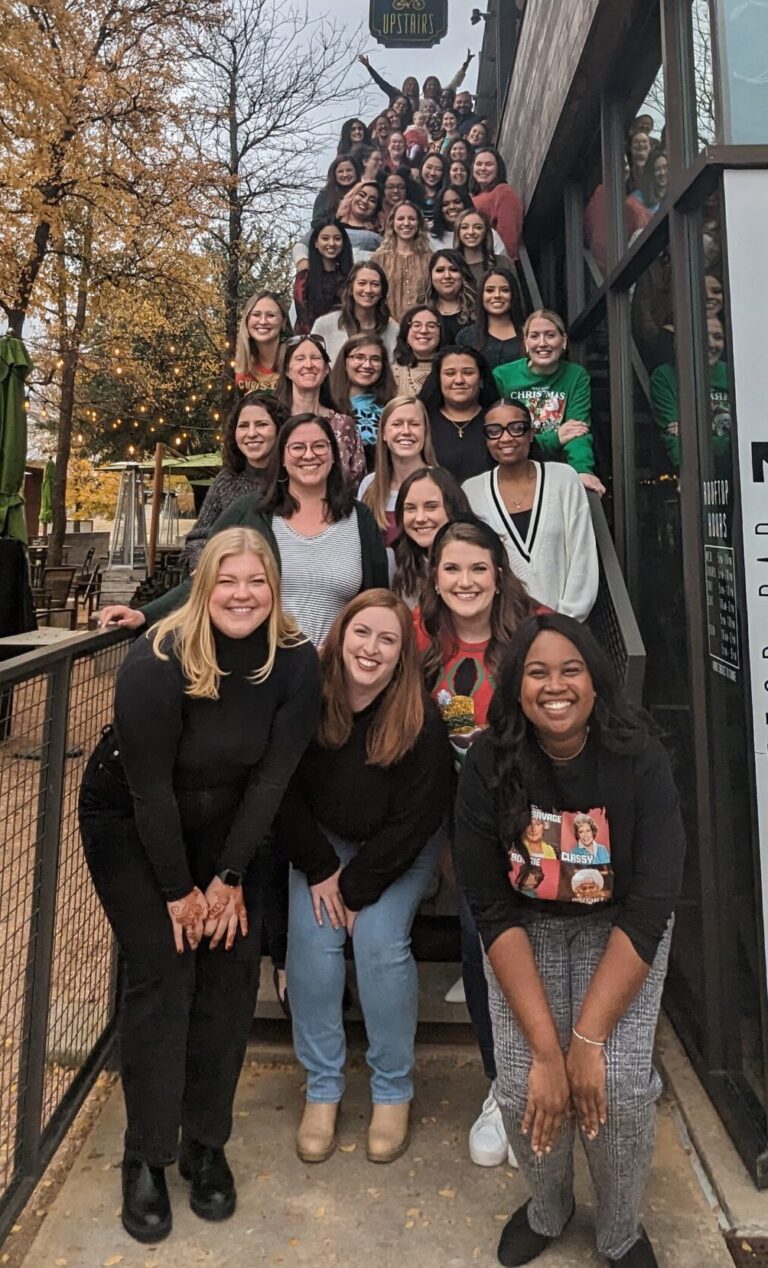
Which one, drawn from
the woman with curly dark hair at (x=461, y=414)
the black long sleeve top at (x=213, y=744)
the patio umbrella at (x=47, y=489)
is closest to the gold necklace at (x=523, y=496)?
the woman with curly dark hair at (x=461, y=414)

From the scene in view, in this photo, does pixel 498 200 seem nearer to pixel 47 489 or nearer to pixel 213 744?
pixel 213 744

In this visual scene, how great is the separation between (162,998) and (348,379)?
3.12 m

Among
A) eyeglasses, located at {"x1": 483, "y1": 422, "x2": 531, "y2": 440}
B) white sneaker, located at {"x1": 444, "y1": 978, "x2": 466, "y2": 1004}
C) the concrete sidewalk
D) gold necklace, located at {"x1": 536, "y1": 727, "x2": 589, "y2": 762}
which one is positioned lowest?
the concrete sidewalk

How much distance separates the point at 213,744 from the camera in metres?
2.24

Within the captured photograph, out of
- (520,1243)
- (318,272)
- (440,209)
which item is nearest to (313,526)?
(520,1243)

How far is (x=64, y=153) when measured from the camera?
1086 centimetres

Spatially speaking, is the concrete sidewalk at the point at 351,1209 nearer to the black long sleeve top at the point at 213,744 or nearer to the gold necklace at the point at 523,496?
the black long sleeve top at the point at 213,744

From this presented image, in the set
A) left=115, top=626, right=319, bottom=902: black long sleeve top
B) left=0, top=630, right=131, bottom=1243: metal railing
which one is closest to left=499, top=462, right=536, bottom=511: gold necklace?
left=115, top=626, right=319, bottom=902: black long sleeve top

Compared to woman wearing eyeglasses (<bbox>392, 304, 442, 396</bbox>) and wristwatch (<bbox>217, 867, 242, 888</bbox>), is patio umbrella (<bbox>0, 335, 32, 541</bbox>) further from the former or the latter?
wristwatch (<bbox>217, 867, 242, 888</bbox>)

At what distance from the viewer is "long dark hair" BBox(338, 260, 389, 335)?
16.7ft

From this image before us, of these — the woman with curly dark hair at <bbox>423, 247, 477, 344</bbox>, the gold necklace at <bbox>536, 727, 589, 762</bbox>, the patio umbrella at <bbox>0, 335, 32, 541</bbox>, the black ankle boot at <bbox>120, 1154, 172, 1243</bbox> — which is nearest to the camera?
the gold necklace at <bbox>536, 727, 589, 762</bbox>

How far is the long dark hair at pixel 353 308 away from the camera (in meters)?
5.09

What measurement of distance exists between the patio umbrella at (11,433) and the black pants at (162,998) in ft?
19.1

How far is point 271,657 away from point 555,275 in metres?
5.75
